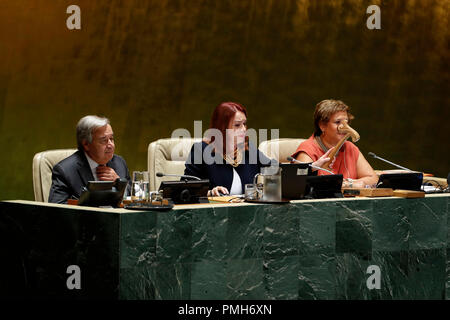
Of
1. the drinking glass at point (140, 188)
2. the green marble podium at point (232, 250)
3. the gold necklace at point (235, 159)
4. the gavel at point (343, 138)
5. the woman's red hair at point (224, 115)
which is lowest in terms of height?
the green marble podium at point (232, 250)

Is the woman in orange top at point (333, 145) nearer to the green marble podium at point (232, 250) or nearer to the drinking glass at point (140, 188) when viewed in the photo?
the green marble podium at point (232, 250)

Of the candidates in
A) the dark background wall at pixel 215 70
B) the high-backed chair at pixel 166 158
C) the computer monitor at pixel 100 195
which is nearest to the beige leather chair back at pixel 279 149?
the high-backed chair at pixel 166 158

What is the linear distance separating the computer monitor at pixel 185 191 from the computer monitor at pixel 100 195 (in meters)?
0.23

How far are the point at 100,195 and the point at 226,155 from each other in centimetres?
134

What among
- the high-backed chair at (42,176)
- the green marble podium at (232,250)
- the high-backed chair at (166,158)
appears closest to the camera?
the green marble podium at (232,250)

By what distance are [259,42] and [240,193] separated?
1918mm

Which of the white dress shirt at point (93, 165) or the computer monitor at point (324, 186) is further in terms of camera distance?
the white dress shirt at point (93, 165)

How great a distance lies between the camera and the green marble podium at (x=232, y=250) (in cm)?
263

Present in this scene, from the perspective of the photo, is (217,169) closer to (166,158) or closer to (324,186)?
(166,158)

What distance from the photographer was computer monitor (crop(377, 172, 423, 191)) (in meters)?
3.56

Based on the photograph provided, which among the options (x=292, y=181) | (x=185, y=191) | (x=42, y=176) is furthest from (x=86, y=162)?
(x=292, y=181)

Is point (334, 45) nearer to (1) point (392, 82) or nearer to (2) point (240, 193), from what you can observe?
(1) point (392, 82)

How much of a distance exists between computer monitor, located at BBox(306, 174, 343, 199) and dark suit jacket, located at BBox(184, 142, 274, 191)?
78cm

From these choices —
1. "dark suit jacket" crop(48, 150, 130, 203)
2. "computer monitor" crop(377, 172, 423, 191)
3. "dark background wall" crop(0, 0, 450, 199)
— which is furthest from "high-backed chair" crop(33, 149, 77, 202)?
"computer monitor" crop(377, 172, 423, 191)
